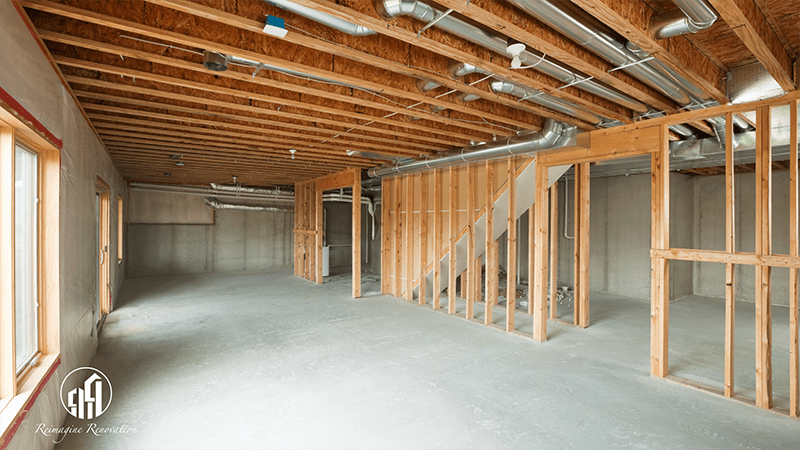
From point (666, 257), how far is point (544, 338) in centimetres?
160

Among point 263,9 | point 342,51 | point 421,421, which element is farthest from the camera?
point 421,421

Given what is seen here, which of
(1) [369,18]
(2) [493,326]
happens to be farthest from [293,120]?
(2) [493,326]

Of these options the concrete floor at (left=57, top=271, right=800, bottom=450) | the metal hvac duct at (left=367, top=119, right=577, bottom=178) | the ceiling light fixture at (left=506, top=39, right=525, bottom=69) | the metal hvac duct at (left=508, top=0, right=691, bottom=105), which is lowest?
the concrete floor at (left=57, top=271, right=800, bottom=450)

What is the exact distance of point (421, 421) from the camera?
2592 mm

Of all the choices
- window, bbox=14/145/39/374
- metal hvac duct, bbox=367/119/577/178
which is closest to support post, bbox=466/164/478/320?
metal hvac duct, bbox=367/119/577/178

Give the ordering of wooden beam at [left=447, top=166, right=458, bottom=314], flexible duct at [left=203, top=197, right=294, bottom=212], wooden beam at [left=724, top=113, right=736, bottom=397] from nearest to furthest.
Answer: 1. wooden beam at [left=724, top=113, right=736, bottom=397]
2. wooden beam at [left=447, top=166, right=458, bottom=314]
3. flexible duct at [left=203, top=197, right=294, bottom=212]

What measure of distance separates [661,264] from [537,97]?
1877mm

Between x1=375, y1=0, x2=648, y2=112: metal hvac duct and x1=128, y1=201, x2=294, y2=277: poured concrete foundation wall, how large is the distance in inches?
381

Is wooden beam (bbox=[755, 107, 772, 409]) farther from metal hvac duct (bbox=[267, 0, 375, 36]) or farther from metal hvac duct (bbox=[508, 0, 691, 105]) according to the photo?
metal hvac duct (bbox=[267, 0, 375, 36])

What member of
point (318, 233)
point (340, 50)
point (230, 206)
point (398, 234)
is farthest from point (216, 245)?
point (340, 50)

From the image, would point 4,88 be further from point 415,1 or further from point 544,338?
point 544,338

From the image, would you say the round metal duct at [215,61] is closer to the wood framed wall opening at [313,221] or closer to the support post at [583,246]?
the support post at [583,246]

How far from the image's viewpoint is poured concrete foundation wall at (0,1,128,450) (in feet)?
5.64

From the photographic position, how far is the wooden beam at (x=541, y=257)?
14.3 feet
